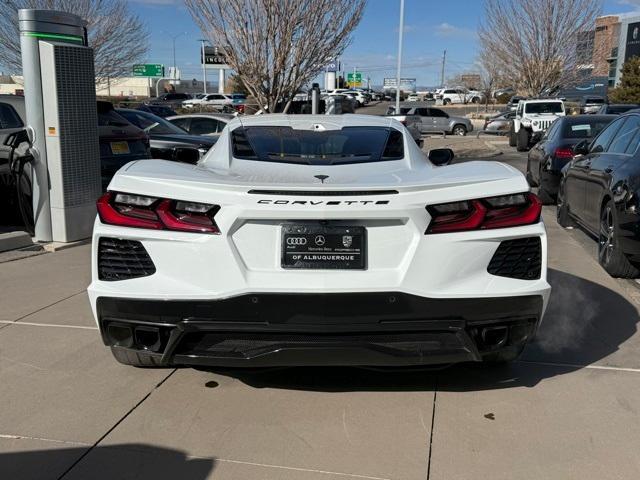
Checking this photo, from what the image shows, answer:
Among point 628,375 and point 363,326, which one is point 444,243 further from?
point 628,375

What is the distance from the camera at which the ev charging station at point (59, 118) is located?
7.44 meters

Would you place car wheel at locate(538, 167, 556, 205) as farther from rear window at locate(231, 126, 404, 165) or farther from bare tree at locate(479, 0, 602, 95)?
bare tree at locate(479, 0, 602, 95)

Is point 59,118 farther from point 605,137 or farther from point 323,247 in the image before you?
point 605,137

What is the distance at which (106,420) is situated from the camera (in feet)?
11.1

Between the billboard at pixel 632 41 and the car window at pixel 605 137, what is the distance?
59.4 meters

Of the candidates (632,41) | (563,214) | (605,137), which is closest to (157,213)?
(605,137)

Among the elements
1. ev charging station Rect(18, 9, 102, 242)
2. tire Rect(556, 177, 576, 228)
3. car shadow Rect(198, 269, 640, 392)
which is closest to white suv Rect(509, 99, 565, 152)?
tire Rect(556, 177, 576, 228)

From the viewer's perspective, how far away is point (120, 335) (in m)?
3.31

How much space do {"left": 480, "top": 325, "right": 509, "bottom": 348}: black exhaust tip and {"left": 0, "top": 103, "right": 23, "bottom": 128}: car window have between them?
7831 mm

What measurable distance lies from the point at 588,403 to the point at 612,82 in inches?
2832

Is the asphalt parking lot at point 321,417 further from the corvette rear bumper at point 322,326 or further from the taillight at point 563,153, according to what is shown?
the taillight at point 563,153

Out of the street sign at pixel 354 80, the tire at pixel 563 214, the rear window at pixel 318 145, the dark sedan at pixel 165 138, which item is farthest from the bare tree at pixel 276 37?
the street sign at pixel 354 80

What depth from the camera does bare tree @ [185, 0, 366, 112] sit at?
1187cm

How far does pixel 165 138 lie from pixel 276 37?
9.18ft
